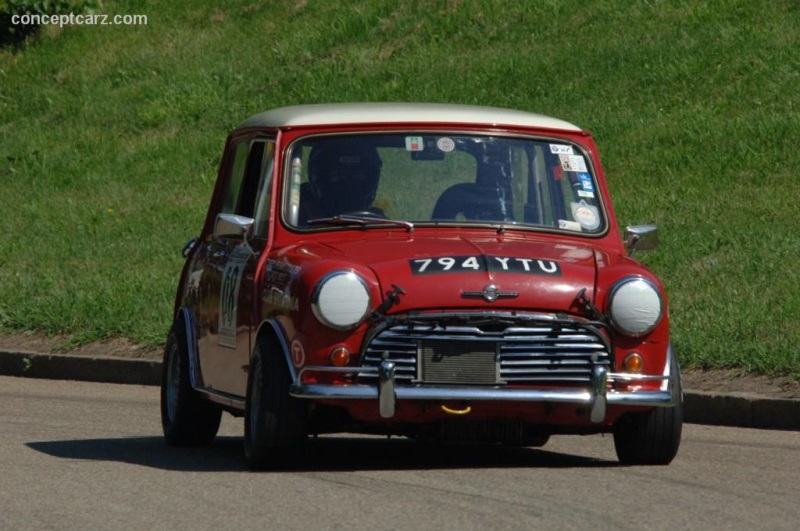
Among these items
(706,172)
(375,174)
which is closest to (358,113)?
(375,174)

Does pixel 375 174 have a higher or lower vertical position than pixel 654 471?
higher

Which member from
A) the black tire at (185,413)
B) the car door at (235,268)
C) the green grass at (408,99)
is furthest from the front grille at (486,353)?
the green grass at (408,99)

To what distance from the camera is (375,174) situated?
891cm

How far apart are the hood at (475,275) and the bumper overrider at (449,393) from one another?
315 mm

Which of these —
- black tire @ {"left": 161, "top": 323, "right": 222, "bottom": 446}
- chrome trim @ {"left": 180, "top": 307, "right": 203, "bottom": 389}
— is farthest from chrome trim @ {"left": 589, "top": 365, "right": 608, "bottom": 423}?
black tire @ {"left": 161, "top": 323, "right": 222, "bottom": 446}

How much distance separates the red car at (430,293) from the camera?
7.80 m

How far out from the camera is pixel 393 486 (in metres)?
7.66

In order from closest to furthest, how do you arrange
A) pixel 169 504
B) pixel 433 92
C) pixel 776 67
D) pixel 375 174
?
pixel 169 504 < pixel 375 174 < pixel 776 67 < pixel 433 92

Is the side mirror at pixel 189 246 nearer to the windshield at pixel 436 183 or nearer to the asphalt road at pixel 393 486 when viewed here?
the asphalt road at pixel 393 486

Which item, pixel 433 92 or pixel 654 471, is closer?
pixel 654 471

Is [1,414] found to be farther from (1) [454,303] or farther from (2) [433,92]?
(2) [433,92]

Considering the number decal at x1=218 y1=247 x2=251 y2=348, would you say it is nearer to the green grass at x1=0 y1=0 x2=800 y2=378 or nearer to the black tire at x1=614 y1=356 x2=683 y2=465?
the black tire at x1=614 y1=356 x2=683 y2=465

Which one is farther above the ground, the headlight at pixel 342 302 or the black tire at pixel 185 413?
the headlight at pixel 342 302

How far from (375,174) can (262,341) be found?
3.79ft
